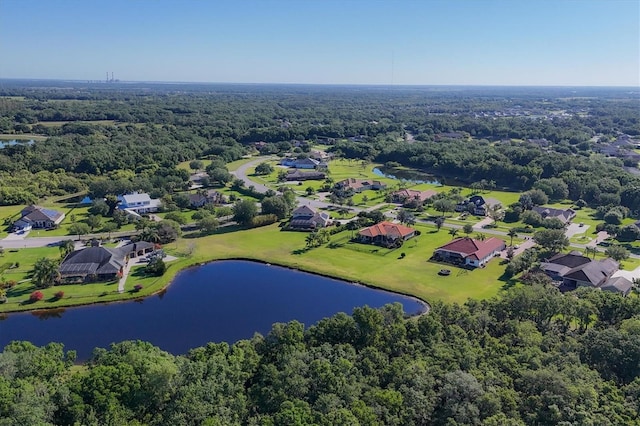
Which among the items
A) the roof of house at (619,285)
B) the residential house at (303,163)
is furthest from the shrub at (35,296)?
the residential house at (303,163)

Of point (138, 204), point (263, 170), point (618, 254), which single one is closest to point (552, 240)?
point (618, 254)

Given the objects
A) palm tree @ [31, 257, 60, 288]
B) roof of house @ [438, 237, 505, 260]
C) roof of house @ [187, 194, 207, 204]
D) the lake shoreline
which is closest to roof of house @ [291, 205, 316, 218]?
the lake shoreline

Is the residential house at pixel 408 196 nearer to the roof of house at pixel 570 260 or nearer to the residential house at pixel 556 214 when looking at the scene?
the residential house at pixel 556 214

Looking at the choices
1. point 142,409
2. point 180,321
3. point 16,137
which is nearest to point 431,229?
point 180,321

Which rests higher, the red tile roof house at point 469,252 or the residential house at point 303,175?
the residential house at point 303,175

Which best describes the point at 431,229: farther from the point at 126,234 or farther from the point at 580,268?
the point at 126,234

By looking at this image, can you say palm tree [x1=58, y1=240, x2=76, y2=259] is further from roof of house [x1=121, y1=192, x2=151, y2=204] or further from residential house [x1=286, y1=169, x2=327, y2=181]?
residential house [x1=286, y1=169, x2=327, y2=181]
